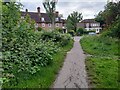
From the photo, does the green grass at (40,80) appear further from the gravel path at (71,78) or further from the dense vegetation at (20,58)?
→ the gravel path at (71,78)

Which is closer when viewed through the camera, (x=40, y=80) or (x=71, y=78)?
(x=40, y=80)

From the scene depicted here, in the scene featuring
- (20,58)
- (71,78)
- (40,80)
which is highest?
(20,58)

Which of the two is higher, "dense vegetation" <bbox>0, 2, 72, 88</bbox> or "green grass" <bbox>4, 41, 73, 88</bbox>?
"dense vegetation" <bbox>0, 2, 72, 88</bbox>

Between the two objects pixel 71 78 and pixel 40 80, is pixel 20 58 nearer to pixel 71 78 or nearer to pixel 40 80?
pixel 40 80

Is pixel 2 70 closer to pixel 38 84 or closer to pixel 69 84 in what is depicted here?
pixel 38 84

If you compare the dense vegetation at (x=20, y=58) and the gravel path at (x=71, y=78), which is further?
the gravel path at (x=71, y=78)

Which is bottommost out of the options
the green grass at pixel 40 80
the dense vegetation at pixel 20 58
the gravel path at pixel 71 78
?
the gravel path at pixel 71 78

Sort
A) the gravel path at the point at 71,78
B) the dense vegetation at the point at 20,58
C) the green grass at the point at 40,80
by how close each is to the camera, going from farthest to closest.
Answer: the gravel path at the point at 71,78, the dense vegetation at the point at 20,58, the green grass at the point at 40,80

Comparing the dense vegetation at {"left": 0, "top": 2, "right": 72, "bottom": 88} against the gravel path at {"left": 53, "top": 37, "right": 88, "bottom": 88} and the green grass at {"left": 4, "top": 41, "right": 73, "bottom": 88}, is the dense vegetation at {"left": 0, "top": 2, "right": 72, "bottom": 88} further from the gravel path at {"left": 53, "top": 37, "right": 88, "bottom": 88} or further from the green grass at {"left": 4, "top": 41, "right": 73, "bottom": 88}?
the gravel path at {"left": 53, "top": 37, "right": 88, "bottom": 88}

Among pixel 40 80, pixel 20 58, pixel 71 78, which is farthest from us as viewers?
pixel 20 58

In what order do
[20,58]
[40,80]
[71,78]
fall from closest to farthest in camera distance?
[40,80]
[71,78]
[20,58]

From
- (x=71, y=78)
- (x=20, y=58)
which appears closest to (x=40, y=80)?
(x=71, y=78)

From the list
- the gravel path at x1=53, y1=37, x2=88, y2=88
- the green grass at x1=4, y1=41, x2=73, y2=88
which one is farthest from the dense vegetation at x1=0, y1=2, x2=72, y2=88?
the gravel path at x1=53, y1=37, x2=88, y2=88

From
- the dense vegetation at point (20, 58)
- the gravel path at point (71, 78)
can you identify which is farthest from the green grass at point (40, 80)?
the gravel path at point (71, 78)
